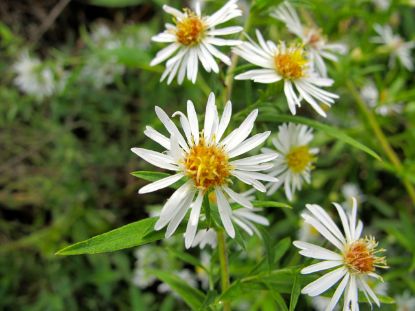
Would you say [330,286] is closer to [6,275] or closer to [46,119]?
[6,275]

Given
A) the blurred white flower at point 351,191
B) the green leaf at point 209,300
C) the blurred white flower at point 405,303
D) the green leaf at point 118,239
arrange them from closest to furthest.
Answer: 1. the green leaf at point 118,239
2. the green leaf at point 209,300
3. the blurred white flower at point 405,303
4. the blurred white flower at point 351,191

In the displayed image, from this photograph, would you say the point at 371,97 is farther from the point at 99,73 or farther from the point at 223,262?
the point at 223,262

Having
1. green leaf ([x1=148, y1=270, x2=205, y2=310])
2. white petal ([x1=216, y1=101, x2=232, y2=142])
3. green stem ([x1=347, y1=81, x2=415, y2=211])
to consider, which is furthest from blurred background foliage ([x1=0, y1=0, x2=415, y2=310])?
white petal ([x1=216, y1=101, x2=232, y2=142])

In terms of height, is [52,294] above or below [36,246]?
below

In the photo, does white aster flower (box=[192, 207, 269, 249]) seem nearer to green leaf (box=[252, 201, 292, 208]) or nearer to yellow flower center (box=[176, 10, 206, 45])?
green leaf (box=[252, 201, 292, 208])

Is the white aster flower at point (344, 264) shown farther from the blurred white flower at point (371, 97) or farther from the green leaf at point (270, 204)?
the blurred white flower at point (371, 97)

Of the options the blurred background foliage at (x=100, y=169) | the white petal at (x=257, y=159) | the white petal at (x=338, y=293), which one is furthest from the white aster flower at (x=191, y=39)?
the blurred background foliage at (x=100, y=169)

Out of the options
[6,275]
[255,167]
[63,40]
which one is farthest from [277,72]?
[63,40]
